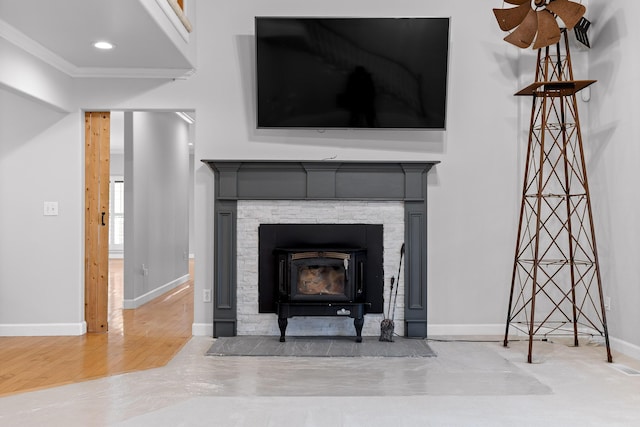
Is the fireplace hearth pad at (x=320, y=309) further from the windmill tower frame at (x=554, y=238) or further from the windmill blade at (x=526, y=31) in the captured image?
the windmill blade at (x=526, y=31)

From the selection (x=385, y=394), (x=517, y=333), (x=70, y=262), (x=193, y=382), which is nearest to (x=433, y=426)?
(x=385, y=394)

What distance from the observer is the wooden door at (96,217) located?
470cm

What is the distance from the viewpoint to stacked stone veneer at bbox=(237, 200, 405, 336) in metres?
4.56

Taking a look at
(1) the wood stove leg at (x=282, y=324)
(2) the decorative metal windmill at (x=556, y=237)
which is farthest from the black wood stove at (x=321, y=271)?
(2) the decorative metal windmill at (x=556, y=237)

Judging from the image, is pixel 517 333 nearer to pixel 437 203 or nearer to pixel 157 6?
pixel 437 203

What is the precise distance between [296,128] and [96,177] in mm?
1695

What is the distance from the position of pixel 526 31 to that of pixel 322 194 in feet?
6.24

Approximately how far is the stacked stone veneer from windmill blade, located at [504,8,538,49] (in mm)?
1461

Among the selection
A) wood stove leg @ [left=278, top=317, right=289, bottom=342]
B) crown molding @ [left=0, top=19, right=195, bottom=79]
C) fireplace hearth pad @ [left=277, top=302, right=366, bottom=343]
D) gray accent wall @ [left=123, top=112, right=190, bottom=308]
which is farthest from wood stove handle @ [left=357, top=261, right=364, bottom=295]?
gray accent wall @ [left=123, top=112, right=190, bottom=308]

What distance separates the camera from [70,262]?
4.61 metres

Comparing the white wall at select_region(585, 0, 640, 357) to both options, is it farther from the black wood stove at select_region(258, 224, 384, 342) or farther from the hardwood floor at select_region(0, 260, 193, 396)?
the hardwood floor at select_region(0, 260, 193, 396)

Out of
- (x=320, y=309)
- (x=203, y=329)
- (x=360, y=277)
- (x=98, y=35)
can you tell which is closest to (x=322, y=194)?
(x=360, y=277)

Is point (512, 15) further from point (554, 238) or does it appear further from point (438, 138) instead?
point (554, 238)

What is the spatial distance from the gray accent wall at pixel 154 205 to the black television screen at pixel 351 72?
83.9 inches
